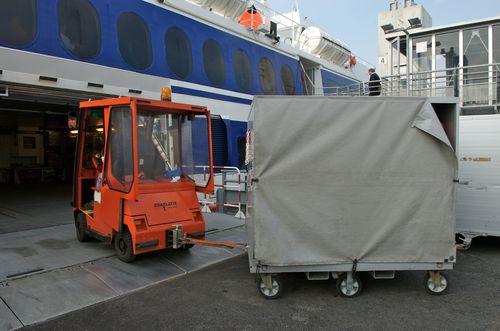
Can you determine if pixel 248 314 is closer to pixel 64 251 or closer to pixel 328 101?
pixel 328 101

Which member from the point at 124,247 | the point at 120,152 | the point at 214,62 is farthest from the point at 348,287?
the point at 214,62

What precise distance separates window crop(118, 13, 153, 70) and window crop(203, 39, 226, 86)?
1.78m

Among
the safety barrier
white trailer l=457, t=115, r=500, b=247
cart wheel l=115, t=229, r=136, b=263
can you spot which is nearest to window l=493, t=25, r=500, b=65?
white trailer l=457, t=115, r=500, b=247

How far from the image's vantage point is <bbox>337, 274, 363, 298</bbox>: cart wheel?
460 centimetres

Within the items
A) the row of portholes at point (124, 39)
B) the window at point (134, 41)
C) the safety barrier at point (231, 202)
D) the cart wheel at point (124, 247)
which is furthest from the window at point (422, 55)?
the cart wheel at point (124, 247)

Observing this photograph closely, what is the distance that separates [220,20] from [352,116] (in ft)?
22.9

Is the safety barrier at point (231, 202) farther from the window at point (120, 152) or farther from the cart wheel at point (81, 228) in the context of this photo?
the window at point (120, 152)

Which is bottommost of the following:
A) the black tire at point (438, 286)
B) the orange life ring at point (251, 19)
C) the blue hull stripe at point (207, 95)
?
the black tire at point (438, 286)

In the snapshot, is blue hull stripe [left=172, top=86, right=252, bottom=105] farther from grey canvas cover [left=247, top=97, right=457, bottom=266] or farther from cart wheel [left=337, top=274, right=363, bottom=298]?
cart wheel [left=337, top=274, right=363, bottom=298]

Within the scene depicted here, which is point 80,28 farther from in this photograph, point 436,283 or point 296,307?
point 436,283

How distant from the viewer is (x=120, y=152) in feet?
18.3

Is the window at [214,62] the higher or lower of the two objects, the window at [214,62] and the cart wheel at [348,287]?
the higher

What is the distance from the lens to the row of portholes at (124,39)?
6242mm

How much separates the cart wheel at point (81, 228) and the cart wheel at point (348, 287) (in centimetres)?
390
